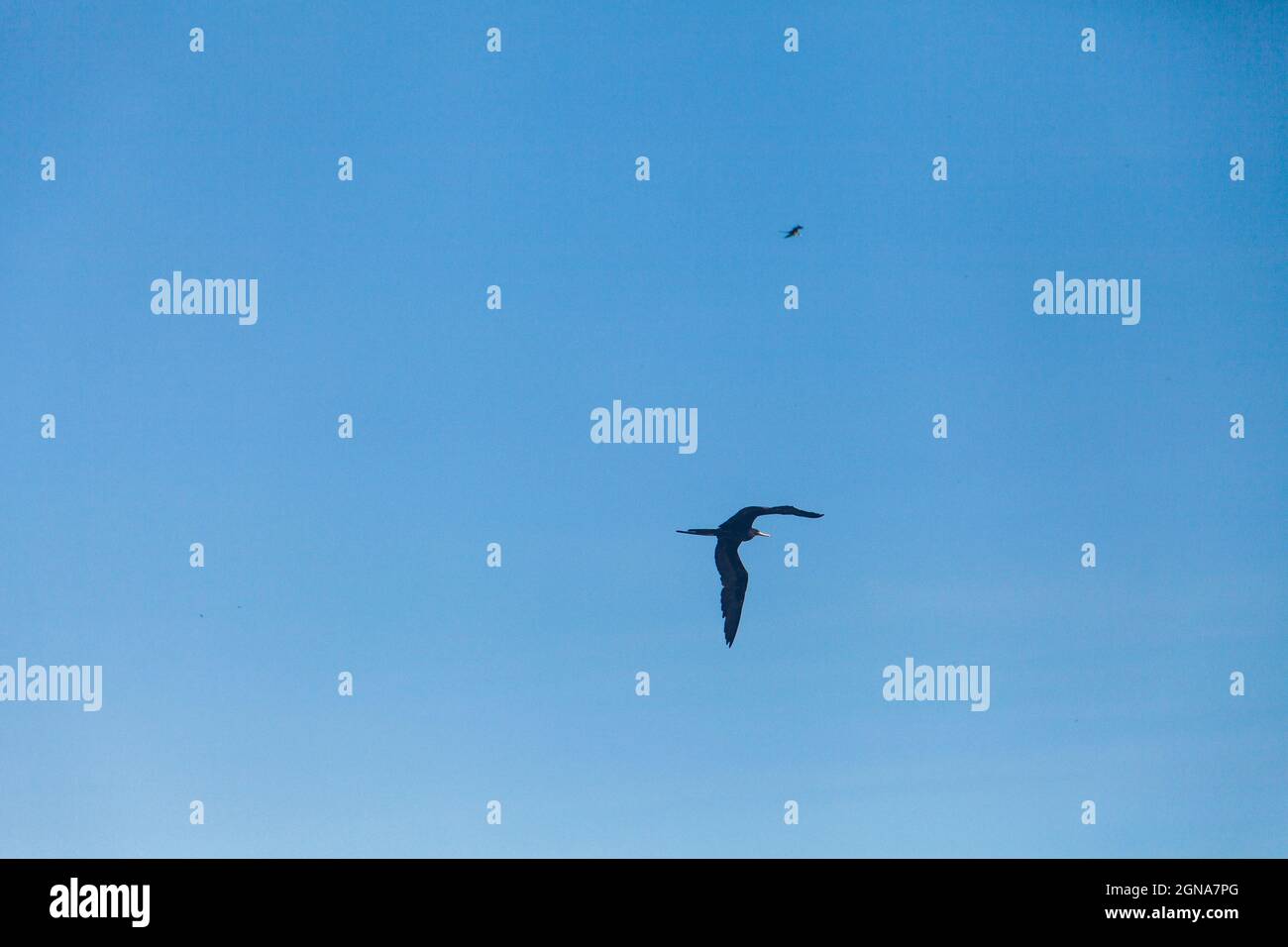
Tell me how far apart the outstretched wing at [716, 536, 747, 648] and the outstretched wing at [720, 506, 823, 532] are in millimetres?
315

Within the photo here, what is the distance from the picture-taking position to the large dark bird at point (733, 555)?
127 feet

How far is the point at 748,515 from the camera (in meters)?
39.3

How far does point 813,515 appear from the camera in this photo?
39.8m

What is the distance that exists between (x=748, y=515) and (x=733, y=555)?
3.06 ft

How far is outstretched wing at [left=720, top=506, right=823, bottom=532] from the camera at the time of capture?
129 feet
